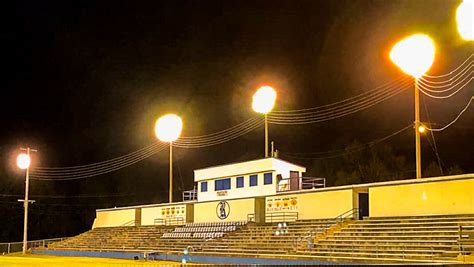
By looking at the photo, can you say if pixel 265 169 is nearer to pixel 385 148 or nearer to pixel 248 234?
pixel 248 234

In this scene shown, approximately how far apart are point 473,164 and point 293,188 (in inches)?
1460

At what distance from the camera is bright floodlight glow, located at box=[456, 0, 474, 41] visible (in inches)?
1088

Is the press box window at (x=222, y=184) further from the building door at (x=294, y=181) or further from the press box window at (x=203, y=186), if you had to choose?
the building door at (x=294, y=181)

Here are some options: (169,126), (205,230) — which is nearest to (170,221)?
(205,230)

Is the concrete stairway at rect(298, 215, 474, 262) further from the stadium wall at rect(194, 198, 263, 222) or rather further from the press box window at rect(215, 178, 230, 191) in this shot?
the press box window at rect(215, 178, 230, 191)

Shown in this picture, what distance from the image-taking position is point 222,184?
50844mm

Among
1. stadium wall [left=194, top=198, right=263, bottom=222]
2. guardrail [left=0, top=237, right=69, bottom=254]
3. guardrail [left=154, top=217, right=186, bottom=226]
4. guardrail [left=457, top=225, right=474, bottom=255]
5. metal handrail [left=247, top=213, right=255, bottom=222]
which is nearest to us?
guardrail [left=457, top=225, right=474, bottom=255]

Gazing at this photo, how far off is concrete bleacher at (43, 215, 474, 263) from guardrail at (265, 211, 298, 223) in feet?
2.40

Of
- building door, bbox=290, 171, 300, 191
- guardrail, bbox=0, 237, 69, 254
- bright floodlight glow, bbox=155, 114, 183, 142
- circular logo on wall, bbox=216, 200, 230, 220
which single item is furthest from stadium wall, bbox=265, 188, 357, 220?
guardrail, bbox=0, 237, 69, 254

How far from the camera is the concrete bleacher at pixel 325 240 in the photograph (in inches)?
1169

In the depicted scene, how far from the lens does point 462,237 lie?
28672 mm

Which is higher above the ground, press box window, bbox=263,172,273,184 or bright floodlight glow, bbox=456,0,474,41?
bright floodlight glow, bbox=456,0,474,41

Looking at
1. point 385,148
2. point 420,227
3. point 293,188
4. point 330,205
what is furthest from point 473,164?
point 420,227

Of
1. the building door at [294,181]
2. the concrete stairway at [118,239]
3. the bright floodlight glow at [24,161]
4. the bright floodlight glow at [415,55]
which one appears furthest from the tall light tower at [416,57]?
the bright floodlight glow at [24,161]
